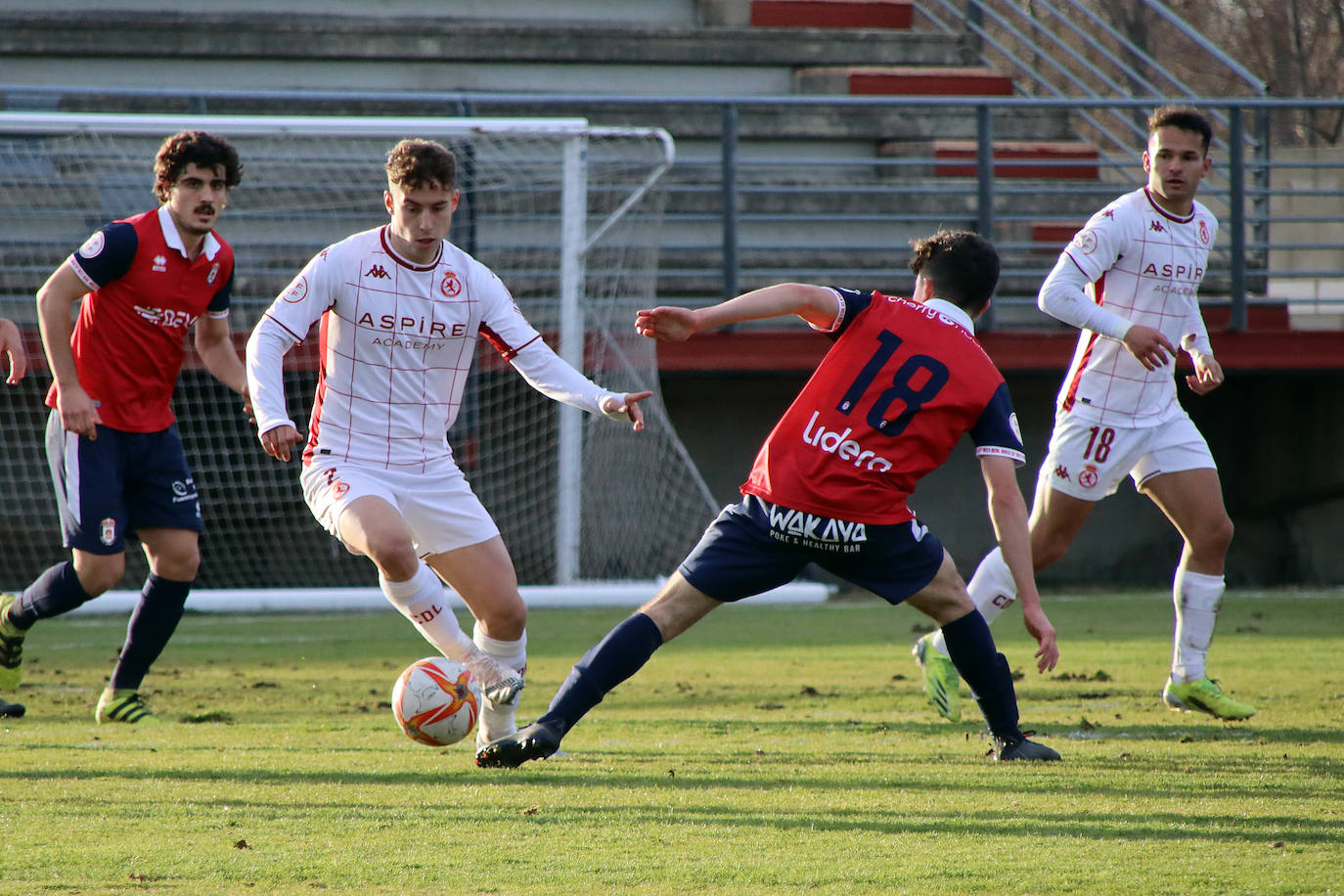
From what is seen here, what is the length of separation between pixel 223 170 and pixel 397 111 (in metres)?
8.92

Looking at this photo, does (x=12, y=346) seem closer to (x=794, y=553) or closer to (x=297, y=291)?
(x=297, y=291)

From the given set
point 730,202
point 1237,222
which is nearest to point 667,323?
point 730,202

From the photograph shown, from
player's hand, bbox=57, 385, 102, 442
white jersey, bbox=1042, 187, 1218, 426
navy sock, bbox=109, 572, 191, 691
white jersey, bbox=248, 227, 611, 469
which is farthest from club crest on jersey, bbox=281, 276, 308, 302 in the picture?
white jersey, bbox=1042, 187, 1218, 426

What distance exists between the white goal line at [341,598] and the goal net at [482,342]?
771 mm

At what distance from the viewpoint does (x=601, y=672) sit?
4324 millimetres

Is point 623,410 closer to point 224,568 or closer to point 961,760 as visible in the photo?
point 961,760

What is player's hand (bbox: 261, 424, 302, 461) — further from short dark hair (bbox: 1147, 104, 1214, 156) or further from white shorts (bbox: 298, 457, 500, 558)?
short dark hair (bbox: 1147, 104, 1214, 156)

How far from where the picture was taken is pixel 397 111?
14.4 metres

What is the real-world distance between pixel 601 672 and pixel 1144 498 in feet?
31.5

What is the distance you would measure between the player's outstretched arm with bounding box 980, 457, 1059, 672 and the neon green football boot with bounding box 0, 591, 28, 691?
13.1 ft

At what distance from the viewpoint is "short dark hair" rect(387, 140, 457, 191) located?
465 centimetres

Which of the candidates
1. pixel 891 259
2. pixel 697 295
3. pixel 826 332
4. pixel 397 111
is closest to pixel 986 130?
pixel 891 259

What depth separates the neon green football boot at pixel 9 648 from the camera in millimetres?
6027

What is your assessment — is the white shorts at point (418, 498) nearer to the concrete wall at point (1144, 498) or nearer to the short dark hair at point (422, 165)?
the short dark hair at point (422, 165)
